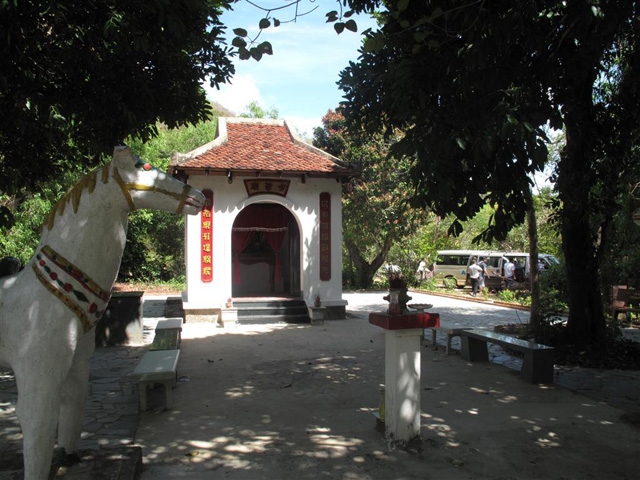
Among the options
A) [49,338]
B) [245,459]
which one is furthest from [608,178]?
[49,338]

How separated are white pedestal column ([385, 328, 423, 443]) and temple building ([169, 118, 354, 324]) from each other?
749cm

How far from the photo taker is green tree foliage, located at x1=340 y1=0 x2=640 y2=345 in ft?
12.8

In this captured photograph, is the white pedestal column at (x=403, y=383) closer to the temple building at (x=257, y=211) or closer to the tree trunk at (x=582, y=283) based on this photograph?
the tree trunk at (x=582, y=283)

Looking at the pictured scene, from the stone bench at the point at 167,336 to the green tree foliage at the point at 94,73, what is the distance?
266 centimetres

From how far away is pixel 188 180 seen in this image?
11.7 metres

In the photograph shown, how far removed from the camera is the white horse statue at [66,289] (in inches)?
106

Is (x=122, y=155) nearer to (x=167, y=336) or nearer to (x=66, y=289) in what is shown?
(x=66, y=289)

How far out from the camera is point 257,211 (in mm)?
13523

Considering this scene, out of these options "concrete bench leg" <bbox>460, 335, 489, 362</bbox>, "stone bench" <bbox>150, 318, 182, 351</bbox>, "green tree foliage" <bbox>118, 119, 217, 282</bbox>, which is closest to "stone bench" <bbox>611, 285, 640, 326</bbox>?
"concrete bench leg" <bbox>460, 335, 489, 362</bbox>

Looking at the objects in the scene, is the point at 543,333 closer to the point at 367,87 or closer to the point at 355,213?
the point at 367,87

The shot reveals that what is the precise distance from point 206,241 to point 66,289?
8905mm

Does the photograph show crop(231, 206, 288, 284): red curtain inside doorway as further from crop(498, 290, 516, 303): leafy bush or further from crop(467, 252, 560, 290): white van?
crop(467, 252, 560, 290): white van

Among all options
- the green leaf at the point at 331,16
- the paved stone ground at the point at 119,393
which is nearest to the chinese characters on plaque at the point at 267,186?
the paved stone ground at the point at 119,393

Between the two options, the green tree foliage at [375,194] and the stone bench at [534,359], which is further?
the green tree foliage at [375,194]
